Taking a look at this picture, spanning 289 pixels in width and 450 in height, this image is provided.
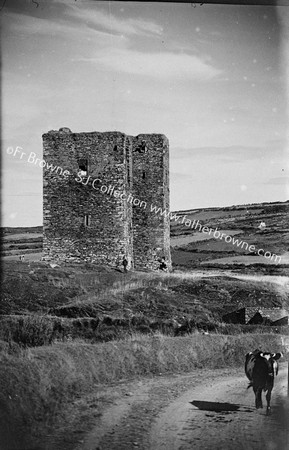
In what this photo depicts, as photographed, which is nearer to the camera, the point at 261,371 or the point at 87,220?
the point at 261,371

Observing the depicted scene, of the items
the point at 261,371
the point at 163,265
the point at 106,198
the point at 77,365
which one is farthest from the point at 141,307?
the point at 261,371

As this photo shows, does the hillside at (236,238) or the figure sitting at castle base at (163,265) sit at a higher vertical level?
the hillside at (236,238)

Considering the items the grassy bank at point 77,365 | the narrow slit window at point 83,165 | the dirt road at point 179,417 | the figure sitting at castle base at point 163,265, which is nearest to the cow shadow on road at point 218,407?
the dirt road at point 179,417

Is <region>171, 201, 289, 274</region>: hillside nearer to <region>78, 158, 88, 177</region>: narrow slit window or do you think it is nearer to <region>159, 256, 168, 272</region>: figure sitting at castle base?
<region>159, 256, 168, 272</region>: figure sitting at castle base

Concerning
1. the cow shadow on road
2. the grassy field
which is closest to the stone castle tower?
the grassy field

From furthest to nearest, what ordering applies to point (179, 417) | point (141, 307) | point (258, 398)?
point (141, 307)
point (258, 398)
point (179, 417)

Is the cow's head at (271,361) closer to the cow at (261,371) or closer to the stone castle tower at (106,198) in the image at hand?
the cow at (261,371)

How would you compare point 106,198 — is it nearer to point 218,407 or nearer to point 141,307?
point 141,307
